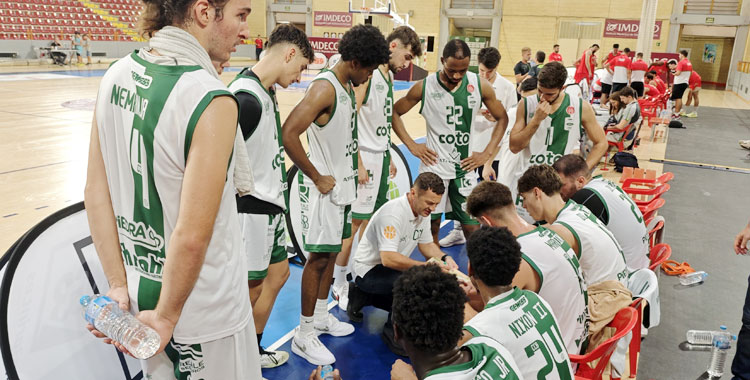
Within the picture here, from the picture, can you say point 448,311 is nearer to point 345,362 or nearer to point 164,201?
point 164,201

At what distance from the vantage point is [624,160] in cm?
870

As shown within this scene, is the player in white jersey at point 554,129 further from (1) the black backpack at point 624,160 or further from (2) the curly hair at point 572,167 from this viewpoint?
(1) the black backpack at point 624,160

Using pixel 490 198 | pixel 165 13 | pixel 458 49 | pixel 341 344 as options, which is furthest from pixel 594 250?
pixel 165 13

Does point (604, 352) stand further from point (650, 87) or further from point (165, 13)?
point (650, 87)

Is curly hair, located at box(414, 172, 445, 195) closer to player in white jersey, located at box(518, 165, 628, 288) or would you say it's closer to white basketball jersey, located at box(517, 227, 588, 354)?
player in white jersey, located at box(518, 165, 628, 288)

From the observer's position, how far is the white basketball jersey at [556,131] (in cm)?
430

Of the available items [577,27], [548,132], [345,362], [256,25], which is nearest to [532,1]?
[577,27]

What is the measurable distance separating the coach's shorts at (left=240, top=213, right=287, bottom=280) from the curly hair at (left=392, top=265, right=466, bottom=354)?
1368 mm

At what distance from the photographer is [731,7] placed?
84.9ft

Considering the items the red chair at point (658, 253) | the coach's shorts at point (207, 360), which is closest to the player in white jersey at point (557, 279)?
the red chair at point (658, 253)

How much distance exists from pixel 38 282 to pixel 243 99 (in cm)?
115

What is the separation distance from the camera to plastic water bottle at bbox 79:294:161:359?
4.26ft

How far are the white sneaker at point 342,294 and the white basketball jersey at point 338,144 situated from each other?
942mm

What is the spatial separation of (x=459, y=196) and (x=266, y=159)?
7.44 feet
